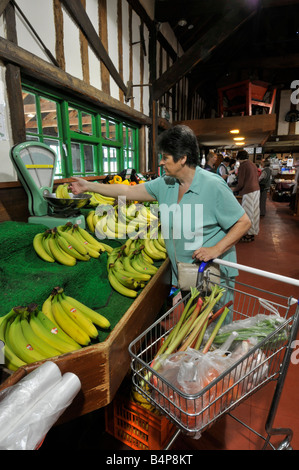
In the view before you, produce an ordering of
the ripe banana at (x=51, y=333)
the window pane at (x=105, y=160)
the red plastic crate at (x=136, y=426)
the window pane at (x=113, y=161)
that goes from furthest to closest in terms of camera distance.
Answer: the window pane at (x=113, y=161), the window pane at (x=105, y=160), the red plastic crate at (x=136, y=426), the ripe banana at (x=51, y=333)

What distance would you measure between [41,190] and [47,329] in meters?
1.49

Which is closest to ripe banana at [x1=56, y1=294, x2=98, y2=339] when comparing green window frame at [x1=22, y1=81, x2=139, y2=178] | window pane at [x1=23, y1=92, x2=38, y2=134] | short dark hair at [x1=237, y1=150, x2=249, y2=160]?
green window frame at [x1=22, y1=81, x2=139, y2=178]

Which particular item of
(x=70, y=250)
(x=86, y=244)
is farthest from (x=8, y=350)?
(x=86, y=244)

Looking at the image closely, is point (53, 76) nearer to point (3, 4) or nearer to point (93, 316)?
point (3, 4)

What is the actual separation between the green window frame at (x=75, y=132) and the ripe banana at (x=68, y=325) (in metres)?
2.27

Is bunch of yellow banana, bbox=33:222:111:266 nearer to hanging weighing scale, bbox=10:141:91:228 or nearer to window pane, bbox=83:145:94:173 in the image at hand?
hanging weighing scale, bbox=10:141:91:228

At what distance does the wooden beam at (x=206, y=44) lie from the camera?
542 centimetres

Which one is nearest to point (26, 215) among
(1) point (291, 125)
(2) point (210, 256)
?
(2) point (210, 256)

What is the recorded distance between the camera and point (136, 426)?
1.70 m

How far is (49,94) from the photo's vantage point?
3.15m

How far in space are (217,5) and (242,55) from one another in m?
5.41

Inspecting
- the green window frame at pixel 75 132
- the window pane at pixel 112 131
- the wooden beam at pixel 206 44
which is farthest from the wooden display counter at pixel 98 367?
the wooden beam at pixel 206 44

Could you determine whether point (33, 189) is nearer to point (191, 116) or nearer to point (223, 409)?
point (223, 409)

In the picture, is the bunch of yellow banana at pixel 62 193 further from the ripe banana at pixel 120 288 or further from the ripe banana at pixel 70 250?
the ripe banana at pixel 120 288
